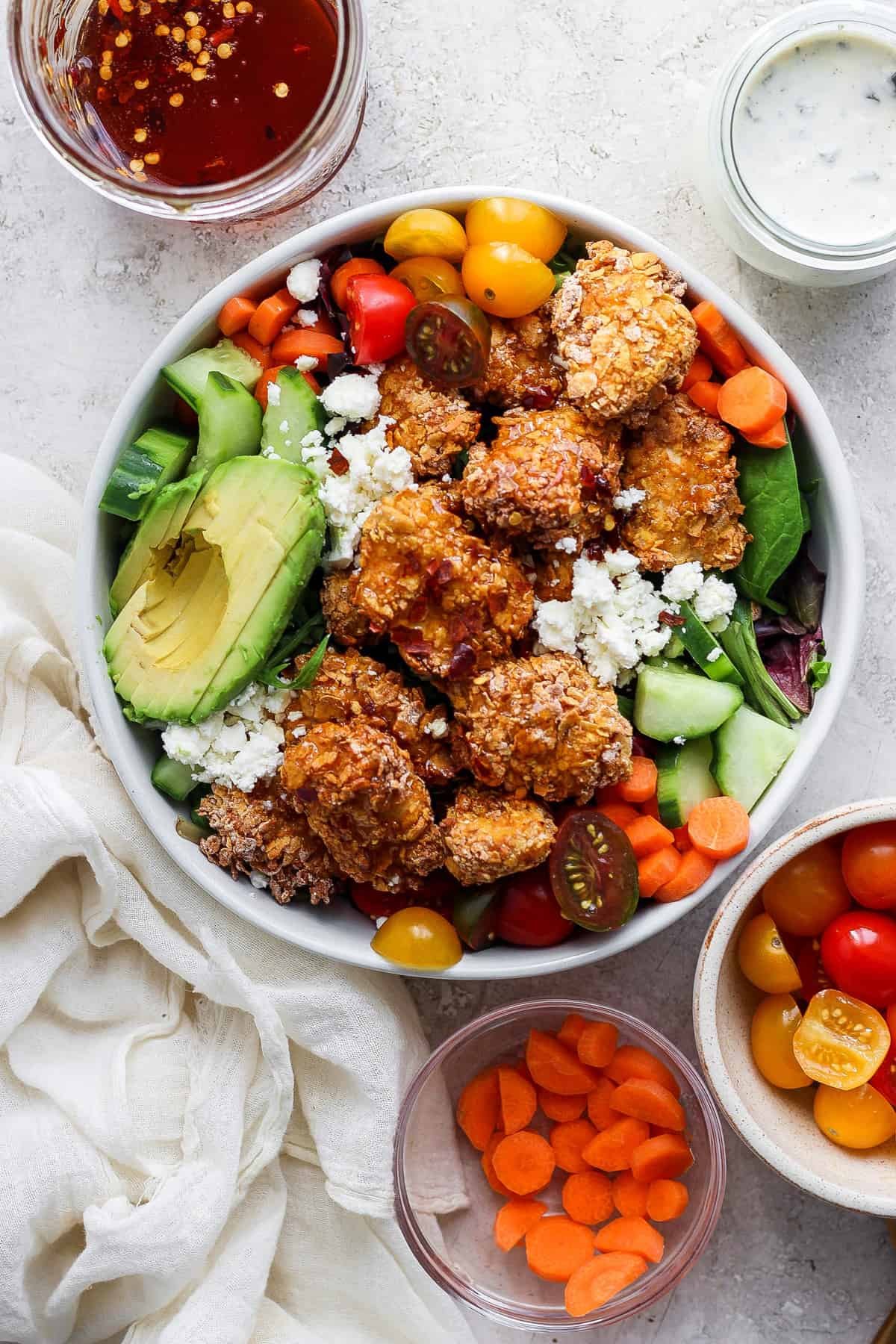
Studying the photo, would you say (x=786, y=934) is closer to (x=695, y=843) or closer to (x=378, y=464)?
(x=695, y=843)

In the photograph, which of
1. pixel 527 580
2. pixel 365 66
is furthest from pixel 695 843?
pixel 365 66

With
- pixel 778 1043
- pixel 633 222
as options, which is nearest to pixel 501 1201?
pixel 778 1043

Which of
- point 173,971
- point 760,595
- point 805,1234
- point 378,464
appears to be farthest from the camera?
point 805,1234

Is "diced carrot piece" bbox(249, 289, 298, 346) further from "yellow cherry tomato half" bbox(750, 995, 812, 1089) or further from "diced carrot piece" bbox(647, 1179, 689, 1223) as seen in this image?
"diced carrot piece" bbox(647, 1179, 689, 1223)

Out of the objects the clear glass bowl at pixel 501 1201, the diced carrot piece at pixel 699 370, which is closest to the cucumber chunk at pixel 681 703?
the diced carrot piece at pixel 699 370

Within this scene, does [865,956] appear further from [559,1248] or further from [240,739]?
[240,739]

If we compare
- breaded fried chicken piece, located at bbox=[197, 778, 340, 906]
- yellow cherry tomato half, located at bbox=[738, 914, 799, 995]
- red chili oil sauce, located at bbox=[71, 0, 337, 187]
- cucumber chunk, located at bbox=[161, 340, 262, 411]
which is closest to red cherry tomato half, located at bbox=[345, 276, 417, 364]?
cucumber chunk, located at bbox=[161, 340, 262, 411]
